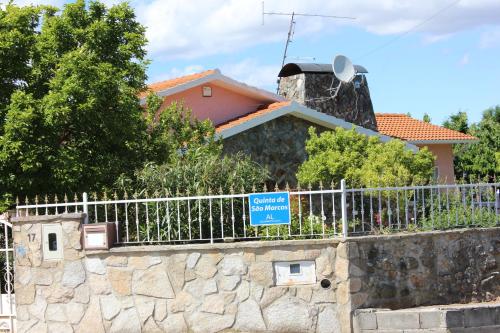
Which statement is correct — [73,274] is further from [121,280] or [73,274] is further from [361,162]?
[361,162]

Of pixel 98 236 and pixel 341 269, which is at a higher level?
pixel 98 236

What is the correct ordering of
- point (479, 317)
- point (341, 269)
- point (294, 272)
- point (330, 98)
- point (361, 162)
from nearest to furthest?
point (479, 317) → point (341, 269) → point (294, 272) → point (361, 162) → point (330, 98)

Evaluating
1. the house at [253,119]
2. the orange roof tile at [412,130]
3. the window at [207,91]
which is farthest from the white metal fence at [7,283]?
the orange roof tile at [412,130]

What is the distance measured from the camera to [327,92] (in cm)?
2302

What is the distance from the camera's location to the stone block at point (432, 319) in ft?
32.9

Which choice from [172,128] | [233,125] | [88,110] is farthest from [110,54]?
[233,125]

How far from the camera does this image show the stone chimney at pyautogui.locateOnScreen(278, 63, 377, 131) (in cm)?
2272

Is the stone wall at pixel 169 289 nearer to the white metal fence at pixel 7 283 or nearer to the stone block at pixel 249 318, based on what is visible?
the stone block at pixel 249 318

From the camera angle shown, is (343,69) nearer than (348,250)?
No

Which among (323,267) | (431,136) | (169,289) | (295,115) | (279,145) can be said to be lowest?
(169,289)

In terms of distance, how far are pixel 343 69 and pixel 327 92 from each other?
1.92 meters

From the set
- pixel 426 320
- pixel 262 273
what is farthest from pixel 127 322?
pixel 426 320

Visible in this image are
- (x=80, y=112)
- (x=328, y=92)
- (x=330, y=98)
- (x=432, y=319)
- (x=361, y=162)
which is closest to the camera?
(x=432, y=319)

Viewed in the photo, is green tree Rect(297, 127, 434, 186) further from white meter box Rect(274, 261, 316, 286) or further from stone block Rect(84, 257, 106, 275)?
stone block Rect(84, 257, 106, 275)
